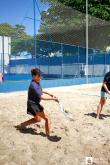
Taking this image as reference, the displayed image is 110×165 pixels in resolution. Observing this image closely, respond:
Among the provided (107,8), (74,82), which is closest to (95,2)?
(107,8)

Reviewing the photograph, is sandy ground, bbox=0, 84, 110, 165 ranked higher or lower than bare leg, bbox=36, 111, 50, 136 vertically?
lower

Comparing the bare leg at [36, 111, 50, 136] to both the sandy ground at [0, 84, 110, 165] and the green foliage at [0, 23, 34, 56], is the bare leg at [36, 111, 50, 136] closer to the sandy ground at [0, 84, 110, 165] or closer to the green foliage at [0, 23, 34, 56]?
the sandy ground at [0, 84, 110, 165]

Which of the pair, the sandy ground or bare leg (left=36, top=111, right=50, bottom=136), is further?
bare leg (left=36, top=111, right=50, bottom=136)

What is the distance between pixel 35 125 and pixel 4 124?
2.46ft

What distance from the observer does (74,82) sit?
82.8 feet

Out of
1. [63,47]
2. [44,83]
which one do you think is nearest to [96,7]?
[63,47]

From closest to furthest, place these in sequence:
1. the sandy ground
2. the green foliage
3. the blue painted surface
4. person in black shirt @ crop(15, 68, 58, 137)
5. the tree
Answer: the sandy ground
person in black shirt @ crop(15, 68, 58, 137)
the blue painted surface
the green foliage
the tree

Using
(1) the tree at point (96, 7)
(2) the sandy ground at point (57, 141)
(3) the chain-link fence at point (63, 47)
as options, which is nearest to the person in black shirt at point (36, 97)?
(2) the sandy ground at point (57, 141)

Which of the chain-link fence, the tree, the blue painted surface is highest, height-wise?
the tree

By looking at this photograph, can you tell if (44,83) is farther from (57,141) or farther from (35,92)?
(57,141)

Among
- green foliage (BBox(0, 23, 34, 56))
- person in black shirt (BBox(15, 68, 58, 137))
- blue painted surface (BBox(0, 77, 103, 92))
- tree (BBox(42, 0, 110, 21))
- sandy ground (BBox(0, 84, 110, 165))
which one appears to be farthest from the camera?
tree (BBox(42, 0, 110, 21))

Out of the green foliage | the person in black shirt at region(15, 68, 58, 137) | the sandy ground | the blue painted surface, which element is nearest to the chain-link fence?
the green foliage

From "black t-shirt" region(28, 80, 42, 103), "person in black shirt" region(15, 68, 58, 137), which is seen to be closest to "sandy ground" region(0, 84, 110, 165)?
"person in black shirt" region(15, 68, 58, 137)

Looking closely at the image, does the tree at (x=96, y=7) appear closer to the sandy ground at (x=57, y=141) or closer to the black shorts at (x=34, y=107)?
the sandy ground at (x=57, y=141)
